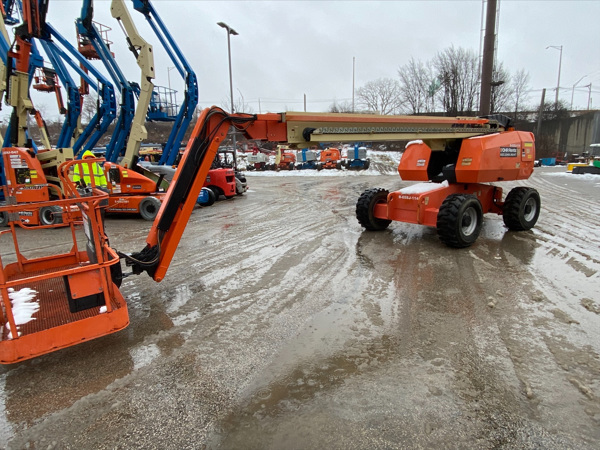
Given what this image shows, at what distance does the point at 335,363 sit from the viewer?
3.15 metres

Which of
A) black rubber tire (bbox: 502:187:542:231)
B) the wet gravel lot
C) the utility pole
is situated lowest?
the wet gravel lot

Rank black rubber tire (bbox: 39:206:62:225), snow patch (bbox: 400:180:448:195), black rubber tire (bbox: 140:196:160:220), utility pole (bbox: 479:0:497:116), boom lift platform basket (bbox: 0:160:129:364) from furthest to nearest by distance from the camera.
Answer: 1. utility pole (bbox: 479:0:497:116)
2. black rubber tire (bbox: 140:196:160:220)
3. black rubber tire (bbox: 39:206:62:225)
4. snow patch (bbox: 400:180:448:195)
5. boom lift platform basket (bbox: 0:160:129:364)

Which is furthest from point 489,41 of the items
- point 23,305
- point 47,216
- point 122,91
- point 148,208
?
point 23,305

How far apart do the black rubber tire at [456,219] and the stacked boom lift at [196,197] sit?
0.7 inches

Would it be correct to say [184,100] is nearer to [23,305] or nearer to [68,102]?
[68,102]

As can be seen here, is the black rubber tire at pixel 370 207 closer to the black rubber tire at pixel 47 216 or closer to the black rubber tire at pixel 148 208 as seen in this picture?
the black rubber tire at pixel 148 208

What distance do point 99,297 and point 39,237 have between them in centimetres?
667

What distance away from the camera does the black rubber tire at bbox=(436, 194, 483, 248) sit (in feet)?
20.0

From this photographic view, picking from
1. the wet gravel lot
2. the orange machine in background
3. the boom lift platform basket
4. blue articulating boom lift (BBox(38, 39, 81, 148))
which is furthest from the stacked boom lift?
the orange machine in background

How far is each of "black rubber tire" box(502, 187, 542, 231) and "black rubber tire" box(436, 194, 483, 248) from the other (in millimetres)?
1417

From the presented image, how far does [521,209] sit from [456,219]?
2327 mm

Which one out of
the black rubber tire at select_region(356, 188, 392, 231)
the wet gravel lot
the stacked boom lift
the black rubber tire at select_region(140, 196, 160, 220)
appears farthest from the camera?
the black rubber tire at select_region(140, 196, 160, 220)

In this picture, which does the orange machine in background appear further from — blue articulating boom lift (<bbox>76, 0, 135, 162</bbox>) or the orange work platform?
the orange work platform

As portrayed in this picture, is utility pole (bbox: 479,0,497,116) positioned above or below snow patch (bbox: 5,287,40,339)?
above
